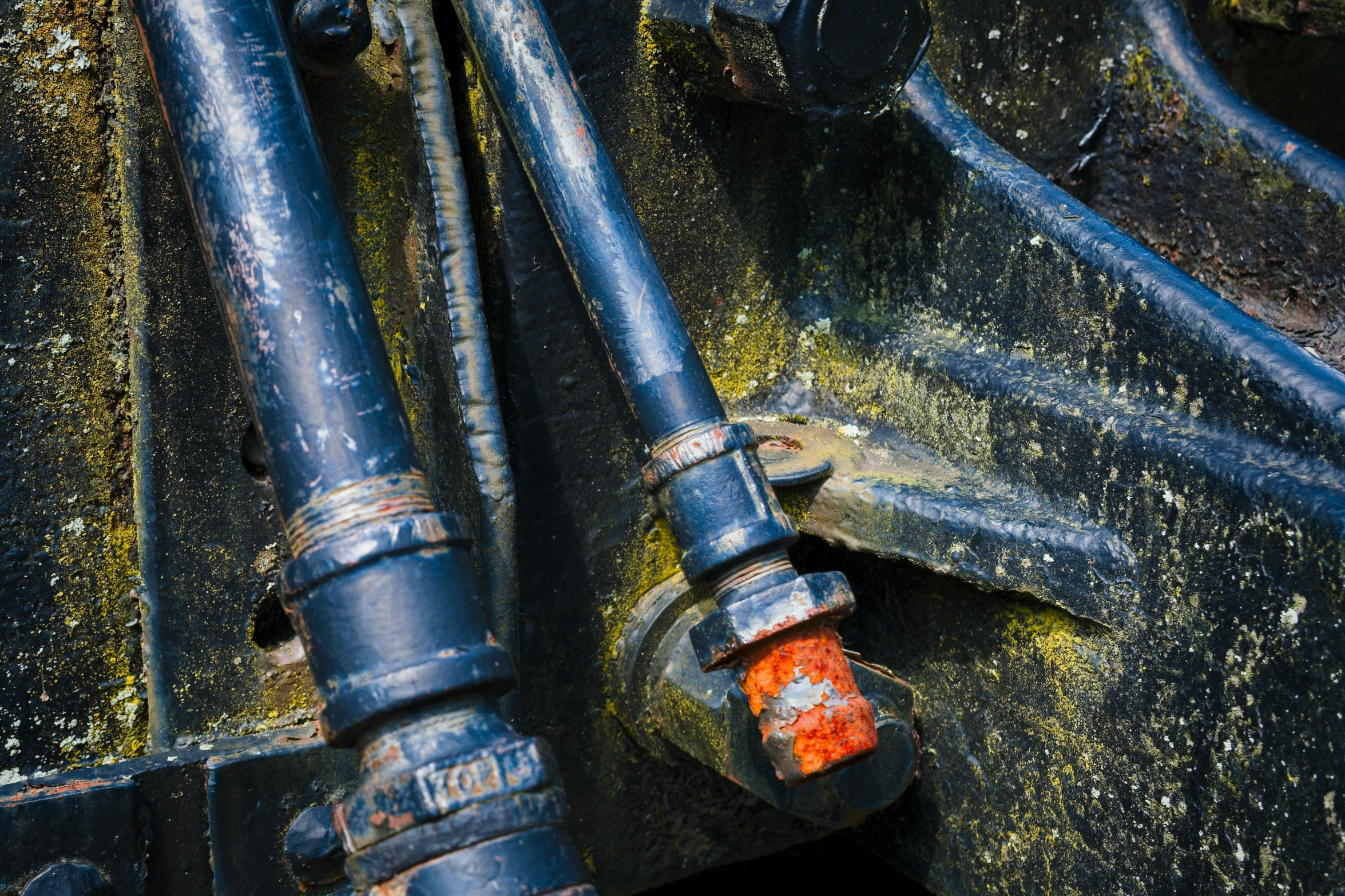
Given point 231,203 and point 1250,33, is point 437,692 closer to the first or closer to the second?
point 231,203

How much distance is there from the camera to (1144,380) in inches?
47.7

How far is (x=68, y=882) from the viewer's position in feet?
3.31

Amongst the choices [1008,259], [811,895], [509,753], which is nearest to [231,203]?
[509,753]

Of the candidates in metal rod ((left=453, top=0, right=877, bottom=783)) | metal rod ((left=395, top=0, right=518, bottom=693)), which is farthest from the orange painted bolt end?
metal rod ((left=395, top=0, right=518, bottom=693))

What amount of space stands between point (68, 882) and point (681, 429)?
68 cm

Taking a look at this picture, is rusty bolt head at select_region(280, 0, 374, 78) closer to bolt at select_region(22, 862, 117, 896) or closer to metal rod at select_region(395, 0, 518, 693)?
metal rod at select_region(395, 0, 518, 693)

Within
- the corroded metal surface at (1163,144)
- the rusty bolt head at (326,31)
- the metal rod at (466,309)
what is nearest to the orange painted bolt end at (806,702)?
the metal rod at (466,309)

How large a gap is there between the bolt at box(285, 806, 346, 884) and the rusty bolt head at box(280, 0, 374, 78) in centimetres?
72

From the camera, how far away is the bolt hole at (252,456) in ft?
4.00

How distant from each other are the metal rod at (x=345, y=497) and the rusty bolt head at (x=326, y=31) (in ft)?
0.32

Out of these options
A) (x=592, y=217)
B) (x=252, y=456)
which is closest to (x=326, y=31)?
(x=592, y=217)

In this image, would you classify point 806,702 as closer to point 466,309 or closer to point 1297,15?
point 466,309

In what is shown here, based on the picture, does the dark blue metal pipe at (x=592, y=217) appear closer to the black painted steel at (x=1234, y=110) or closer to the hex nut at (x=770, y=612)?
the hex nut at (x=770, y=612)

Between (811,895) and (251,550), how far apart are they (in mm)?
1128
